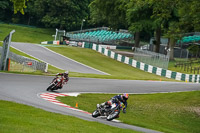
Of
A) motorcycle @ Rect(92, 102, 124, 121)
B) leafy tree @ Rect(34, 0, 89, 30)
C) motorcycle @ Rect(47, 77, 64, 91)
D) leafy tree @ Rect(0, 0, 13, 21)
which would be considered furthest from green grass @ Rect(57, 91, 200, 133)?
leafy tree @ Rect(0, 0, 13, 21)

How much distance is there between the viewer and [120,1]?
190ft

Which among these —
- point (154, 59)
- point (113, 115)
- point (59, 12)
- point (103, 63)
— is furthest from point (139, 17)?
point (113, 115)

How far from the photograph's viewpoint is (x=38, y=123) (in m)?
12.6

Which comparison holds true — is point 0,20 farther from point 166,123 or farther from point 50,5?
point 166,123

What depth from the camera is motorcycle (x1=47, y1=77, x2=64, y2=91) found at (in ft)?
79.3

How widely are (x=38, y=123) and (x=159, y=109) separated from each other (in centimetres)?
1158

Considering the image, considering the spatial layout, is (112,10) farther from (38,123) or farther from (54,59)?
(38,123)

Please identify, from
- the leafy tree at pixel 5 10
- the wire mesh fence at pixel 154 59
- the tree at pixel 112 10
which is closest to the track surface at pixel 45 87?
the wire mesh fence at pixel 154 59

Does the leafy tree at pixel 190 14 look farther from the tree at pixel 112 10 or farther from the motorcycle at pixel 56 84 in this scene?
the tree at pixel 112 10

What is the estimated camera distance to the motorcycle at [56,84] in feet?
79.3

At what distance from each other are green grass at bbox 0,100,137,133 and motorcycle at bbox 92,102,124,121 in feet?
8.18

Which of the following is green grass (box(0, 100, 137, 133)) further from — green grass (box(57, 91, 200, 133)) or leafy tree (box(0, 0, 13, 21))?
leafy tree (box(0, 0, 13, 21))

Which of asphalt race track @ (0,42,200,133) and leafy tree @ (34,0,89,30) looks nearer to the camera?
asphalt race track @ (0,42,200,133)

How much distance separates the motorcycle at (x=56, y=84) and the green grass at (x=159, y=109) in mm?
1364
